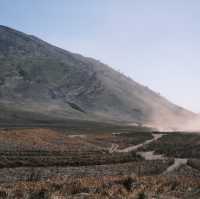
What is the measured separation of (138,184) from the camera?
25.0 metres

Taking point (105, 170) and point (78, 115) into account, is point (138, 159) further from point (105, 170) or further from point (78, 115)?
point (78, 115)

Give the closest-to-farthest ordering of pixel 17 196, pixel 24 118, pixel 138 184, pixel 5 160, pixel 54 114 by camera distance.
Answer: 1. pixel 17 196
2. pixel 138 184
3. pixel 5 160
4. pixel 24 118
5. pixel 54 114

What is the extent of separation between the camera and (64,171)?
110 ft

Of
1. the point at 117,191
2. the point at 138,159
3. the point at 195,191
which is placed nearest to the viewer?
the point at 117,191

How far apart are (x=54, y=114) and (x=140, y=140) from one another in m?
108

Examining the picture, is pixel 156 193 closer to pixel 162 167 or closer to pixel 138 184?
pixel 138 184

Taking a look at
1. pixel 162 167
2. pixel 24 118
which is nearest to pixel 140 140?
pixel 162 167

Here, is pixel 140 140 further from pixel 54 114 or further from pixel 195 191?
pixel 54 114

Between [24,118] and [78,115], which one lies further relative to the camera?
[78,115]

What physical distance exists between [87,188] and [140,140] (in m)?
55.5

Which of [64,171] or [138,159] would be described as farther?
[138,159]

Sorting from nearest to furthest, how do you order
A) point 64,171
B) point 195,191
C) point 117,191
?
point 117,191 → point 195,191 → point 64,171

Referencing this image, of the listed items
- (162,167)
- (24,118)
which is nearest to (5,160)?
(162,167)

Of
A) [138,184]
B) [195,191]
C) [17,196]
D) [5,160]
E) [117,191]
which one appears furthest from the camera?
[5,160]
